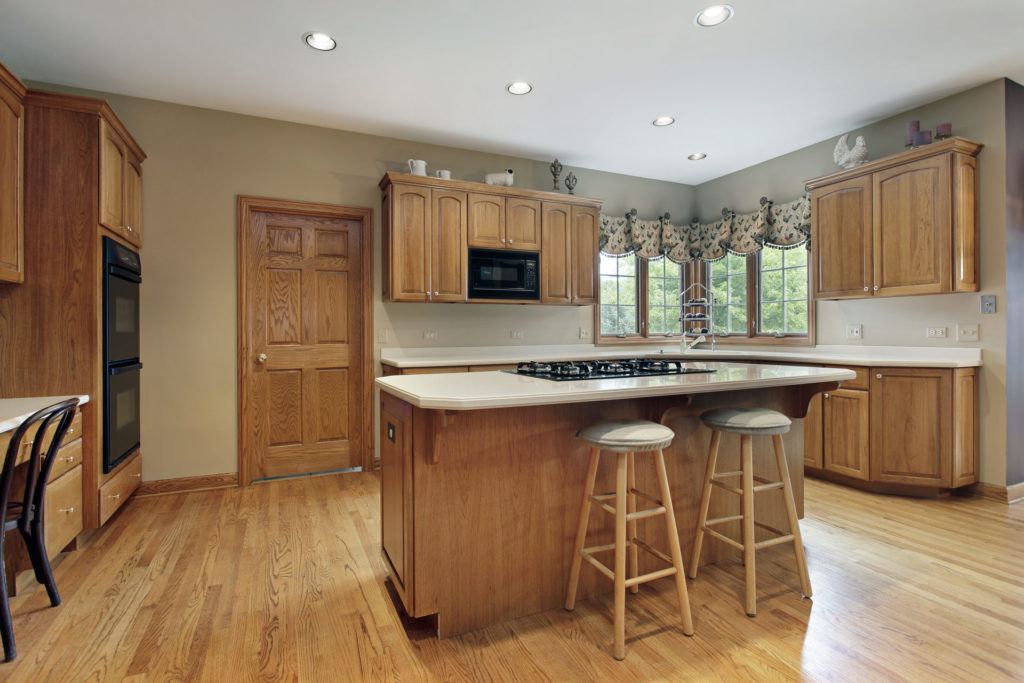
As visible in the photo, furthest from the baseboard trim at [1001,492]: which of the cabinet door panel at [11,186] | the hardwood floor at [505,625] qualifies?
the cabinet door panel at [11,186]

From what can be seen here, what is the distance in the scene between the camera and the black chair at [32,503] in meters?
1.74

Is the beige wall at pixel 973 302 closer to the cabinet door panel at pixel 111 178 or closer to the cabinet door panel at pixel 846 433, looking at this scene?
the cabinet door panel at pixel 846 433

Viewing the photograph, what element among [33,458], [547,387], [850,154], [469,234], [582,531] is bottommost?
[582,531]

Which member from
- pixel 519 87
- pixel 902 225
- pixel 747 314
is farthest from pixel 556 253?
pixel 902 225

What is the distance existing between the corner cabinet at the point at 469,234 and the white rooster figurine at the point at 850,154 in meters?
1.89

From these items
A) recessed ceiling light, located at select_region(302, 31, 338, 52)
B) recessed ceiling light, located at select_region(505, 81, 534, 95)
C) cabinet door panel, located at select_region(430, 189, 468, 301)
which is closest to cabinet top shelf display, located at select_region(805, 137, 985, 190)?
recessed ceiling light, located at select_region(505, 81, 534, 95)

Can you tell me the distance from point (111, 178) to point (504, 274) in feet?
8.66

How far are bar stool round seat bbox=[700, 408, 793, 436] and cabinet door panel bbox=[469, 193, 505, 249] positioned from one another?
8.41 ft

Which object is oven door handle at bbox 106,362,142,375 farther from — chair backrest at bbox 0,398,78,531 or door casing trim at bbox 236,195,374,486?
chair backrest at bbox 0,398,78,531

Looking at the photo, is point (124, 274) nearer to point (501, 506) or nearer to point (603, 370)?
point (501, 506)

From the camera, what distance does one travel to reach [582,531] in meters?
2.00

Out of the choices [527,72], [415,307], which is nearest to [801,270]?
[527,72]

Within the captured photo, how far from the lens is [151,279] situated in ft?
11.6

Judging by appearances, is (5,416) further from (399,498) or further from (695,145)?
(695,145)
